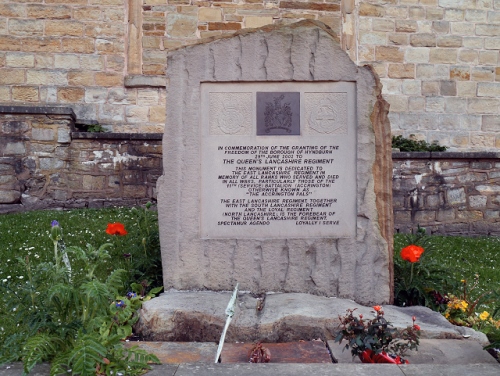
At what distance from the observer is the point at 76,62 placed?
10.2 meters

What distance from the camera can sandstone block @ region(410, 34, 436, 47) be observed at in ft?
35.8

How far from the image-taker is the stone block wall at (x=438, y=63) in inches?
428

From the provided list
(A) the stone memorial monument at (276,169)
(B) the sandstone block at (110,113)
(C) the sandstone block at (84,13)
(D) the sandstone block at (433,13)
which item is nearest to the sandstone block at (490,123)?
(D) the sandstone block at (433,13)

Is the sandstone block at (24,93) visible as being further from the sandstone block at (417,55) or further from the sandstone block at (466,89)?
the sandstone block at (466,89)

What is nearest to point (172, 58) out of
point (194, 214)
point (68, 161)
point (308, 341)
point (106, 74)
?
point (194, 214)

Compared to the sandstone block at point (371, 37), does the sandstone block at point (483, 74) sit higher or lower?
lower

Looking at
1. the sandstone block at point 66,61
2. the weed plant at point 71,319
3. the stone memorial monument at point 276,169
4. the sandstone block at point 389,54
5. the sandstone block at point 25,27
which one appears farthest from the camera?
the sandstone block at point 389,54

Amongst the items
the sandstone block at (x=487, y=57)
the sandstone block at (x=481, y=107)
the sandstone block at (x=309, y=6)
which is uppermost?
the sandstone block at (x=309, y=6)

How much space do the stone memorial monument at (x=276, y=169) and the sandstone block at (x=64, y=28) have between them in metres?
6.42

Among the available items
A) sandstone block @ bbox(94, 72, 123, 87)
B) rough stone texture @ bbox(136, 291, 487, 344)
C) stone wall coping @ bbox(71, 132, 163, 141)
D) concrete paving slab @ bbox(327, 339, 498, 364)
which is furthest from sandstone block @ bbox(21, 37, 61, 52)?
concrete paving slab @ bbox(327, 339, 498, 364)

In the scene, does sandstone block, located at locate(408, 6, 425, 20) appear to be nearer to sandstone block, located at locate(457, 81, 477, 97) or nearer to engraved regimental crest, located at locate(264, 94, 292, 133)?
sandstone block, located at locate(457, 81, 477, 97)

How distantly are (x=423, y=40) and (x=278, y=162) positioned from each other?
755cm

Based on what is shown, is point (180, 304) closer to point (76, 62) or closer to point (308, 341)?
point (308, 341)

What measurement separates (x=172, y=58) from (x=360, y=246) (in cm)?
208
